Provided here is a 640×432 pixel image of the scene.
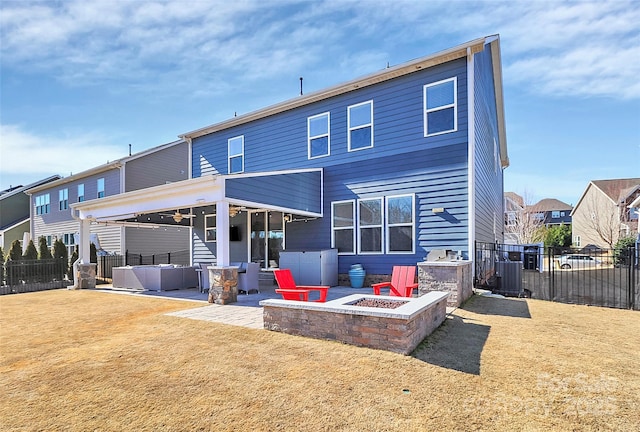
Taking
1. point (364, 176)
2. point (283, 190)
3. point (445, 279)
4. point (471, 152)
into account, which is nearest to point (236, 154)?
point (283, 190)

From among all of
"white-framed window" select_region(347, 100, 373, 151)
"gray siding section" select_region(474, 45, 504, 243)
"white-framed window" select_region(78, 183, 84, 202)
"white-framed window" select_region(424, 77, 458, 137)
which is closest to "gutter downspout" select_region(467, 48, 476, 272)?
"white-framed window" select_region(424, 77, 458, 137)

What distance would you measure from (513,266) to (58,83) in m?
15.2

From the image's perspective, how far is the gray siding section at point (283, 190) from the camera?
28.2 feet

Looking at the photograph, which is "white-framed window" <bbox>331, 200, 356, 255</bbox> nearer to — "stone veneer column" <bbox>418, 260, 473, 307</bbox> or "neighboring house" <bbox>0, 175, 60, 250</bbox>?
"stone veneer column" <bbox>418, 260, 473, 307</bbox>

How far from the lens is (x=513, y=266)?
9883 mm

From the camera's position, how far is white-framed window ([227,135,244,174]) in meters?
13.7

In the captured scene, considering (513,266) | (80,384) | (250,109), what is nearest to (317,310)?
(80,384)

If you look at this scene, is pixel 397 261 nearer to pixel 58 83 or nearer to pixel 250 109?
pixel 250 109

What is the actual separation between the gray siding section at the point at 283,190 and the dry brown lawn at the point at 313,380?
11.2 feet

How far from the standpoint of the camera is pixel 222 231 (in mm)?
8203

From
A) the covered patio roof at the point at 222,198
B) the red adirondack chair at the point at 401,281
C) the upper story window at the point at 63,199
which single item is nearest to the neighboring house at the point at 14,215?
the upper story window at the point at 63,199

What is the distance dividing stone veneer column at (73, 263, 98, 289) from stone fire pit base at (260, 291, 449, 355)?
1035 cm

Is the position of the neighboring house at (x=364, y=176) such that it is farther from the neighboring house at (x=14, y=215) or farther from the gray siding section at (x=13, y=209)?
the gray siding section at (x=13, y=209)

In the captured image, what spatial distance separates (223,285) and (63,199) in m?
19.5
